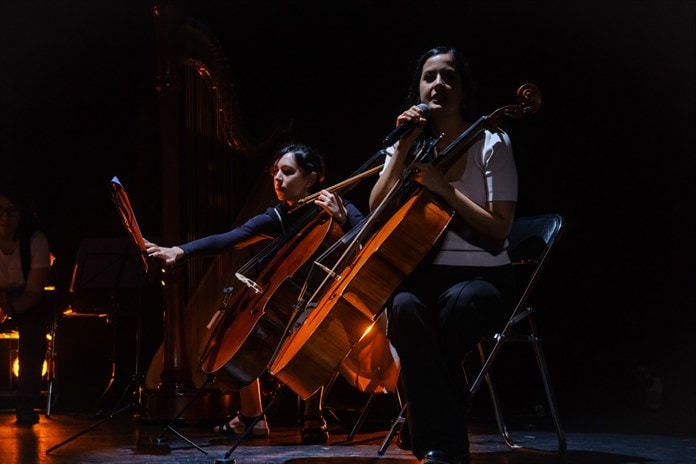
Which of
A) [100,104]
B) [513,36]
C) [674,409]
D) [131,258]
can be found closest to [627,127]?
[513,36]

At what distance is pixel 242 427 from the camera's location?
394 cm

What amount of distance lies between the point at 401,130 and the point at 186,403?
224 centimetres

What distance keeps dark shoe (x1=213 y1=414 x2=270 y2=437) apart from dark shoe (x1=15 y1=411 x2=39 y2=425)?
111 centimetres

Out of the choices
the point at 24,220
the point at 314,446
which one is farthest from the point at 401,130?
the point at 24,220

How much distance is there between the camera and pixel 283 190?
12.7ft

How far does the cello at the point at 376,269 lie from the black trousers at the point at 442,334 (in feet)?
0.38

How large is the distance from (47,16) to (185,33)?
7.09ft

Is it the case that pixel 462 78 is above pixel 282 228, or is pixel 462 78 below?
above

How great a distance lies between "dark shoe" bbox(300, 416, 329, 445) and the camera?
11.8 feet

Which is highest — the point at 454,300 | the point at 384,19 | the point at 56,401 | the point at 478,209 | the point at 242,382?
the point at 384,19

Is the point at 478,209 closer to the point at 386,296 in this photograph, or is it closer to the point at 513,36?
the point at 386,296

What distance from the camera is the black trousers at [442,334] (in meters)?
2.38

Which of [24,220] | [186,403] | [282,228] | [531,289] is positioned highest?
[24,220]

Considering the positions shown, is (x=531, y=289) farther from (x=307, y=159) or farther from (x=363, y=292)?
(x=307, y=159)
